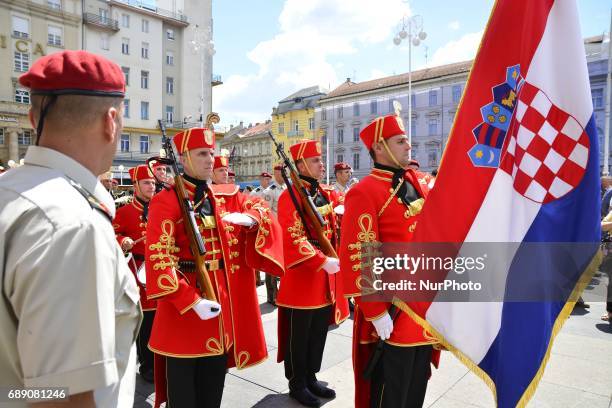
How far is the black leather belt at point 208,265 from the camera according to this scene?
2924mm

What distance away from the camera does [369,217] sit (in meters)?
2.83

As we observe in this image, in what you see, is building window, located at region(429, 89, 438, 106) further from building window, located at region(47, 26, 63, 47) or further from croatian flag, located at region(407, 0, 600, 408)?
croatian flag, located at region(407, 0, 600, 408)

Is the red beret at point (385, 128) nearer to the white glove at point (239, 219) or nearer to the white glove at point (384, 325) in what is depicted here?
the white glove at point (239, 219)

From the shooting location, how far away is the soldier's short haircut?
3.98 feet

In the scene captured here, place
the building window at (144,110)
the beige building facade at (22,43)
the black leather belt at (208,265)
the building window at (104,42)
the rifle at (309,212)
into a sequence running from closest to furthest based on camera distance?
1. the black leather belt at (208,265)
2. the rifle at (309,212)
3. the beige building facade at (22,43)
4. the building window at (104,42)
5. the building window at (144,110)

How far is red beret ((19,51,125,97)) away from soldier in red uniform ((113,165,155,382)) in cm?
367

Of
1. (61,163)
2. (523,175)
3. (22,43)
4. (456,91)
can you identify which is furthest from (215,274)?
(456,91)

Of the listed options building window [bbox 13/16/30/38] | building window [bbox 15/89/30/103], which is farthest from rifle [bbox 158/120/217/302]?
building window [bbox 13/16/30/38]

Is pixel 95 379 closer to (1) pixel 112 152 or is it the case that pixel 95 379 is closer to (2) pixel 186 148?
(1) pixel 112 152

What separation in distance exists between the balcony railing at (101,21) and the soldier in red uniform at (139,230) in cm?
3731

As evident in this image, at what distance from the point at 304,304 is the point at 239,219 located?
3.95 ft

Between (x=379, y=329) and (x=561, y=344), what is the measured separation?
355cm

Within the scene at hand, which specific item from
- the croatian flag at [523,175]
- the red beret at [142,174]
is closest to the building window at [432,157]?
the red beret at [142,174]

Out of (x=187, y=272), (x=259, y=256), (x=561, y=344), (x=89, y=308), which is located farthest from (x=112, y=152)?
(x=561, y=344)
